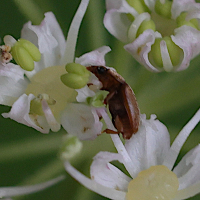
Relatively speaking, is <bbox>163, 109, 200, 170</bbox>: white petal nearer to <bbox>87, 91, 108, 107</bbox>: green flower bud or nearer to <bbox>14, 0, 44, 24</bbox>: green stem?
<bbox>87, 91, 108, 107</bbox>: green flower bud

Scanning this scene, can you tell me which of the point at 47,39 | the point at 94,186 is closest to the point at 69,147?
the point at 94,186

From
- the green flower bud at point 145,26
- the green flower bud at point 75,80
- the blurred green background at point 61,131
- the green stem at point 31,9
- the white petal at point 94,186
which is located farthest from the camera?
the green stem at point 31,9

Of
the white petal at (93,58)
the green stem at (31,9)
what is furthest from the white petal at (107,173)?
the green stem at (31,9)

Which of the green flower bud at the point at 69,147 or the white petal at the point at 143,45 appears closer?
the green flower bud at the point at 69,147

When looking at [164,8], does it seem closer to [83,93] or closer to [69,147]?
[83,93]

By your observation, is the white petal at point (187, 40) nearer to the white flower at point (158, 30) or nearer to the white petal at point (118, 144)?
the white flower at point (158, 30)

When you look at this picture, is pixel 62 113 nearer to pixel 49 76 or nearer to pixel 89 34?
pixel 49 76
